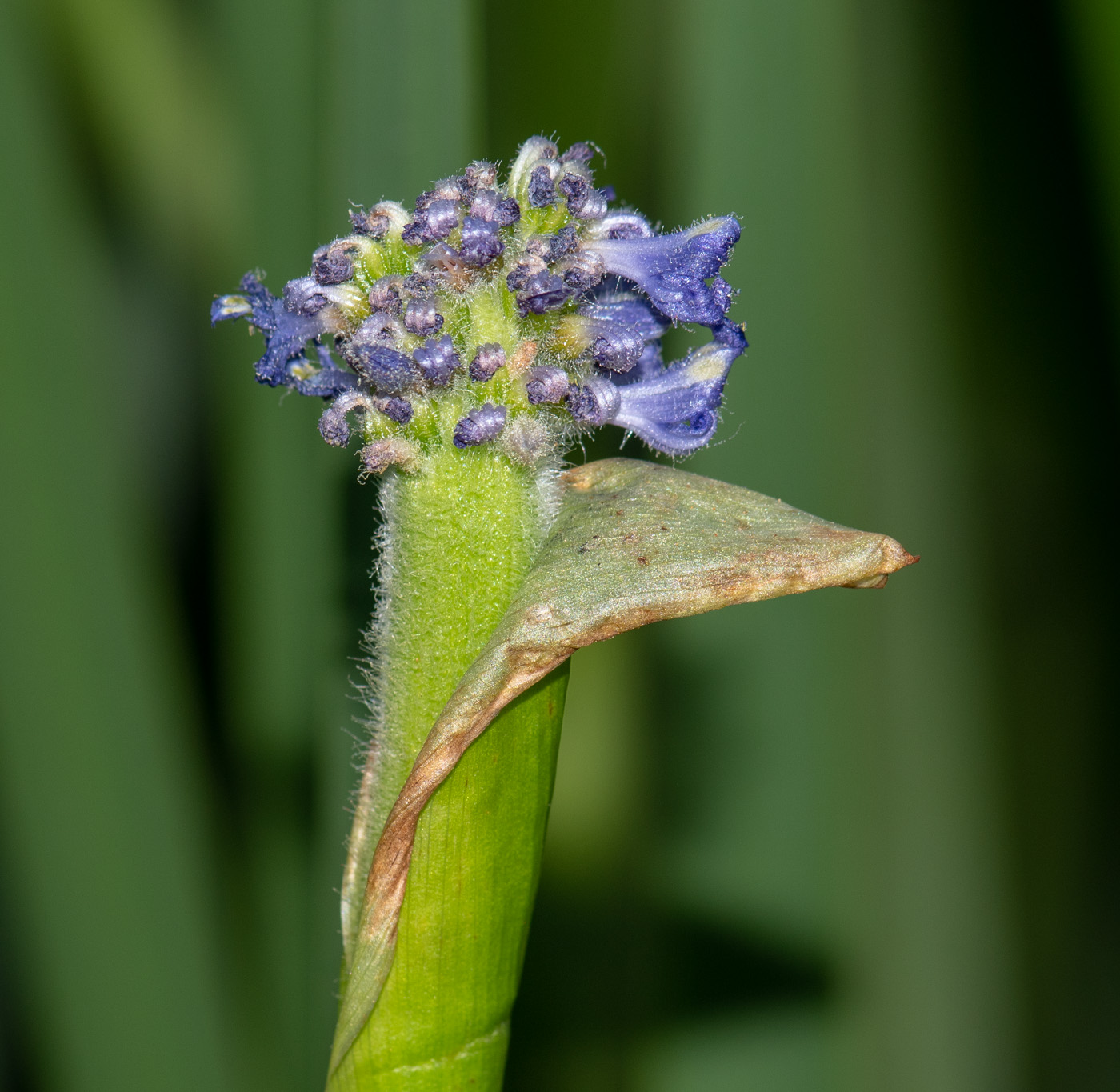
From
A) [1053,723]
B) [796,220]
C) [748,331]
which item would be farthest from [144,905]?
[1053,723]

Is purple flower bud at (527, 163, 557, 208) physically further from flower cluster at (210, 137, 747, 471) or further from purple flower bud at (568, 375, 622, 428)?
purple flower bud at (568, 375, 622, 428)

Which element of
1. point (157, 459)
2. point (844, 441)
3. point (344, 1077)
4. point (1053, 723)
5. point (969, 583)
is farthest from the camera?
point (1053, 723)

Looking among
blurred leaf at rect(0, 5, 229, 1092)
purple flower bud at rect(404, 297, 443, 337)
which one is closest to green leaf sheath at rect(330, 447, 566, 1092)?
purple flower bud at rect(404, 297, 443, 337)

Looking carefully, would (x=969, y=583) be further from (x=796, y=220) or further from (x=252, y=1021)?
(x=252, y=1021)

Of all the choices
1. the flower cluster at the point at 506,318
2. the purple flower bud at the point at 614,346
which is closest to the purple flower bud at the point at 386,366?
the flower cluster at the point at 506,318

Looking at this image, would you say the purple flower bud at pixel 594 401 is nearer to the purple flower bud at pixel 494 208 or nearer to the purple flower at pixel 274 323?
the purple flower bud at pixel 494 208

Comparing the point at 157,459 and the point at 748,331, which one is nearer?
the point at 748,331
